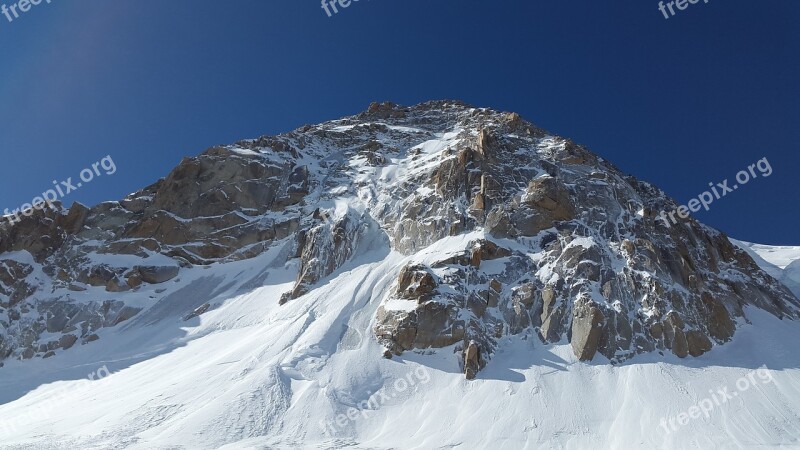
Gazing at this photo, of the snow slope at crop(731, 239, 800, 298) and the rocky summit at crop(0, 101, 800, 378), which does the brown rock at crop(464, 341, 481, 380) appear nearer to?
the rocky summit at crop(0, 101, 800, 378)

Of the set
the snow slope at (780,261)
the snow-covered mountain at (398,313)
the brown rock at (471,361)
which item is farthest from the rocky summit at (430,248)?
the snow slope at (780,261)

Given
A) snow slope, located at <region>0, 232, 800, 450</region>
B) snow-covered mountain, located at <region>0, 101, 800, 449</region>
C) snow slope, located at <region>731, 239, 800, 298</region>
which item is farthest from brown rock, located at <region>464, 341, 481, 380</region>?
snow slope, located at <region>731, 239, 800, 298</region>

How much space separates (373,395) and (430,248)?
19.4 m

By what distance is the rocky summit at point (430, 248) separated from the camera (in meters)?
49.7

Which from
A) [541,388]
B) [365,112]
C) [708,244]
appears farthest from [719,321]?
[365,112]

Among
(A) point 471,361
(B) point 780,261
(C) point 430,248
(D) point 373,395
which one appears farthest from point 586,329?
(B) point 780,261

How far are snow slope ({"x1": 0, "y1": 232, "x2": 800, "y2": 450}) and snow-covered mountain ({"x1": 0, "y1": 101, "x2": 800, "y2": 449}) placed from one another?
0.18 meters

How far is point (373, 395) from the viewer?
→ 145ft

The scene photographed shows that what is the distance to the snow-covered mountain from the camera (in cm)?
4075

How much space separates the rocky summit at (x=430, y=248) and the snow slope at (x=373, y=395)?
2.05m

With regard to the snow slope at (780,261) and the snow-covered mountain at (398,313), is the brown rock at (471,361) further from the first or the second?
the snow slope at (780,261)

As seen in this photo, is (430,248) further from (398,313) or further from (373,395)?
(373,395)

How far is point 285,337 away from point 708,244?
43.9 meters

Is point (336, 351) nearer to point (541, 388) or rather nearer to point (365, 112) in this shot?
point (541, 388)
